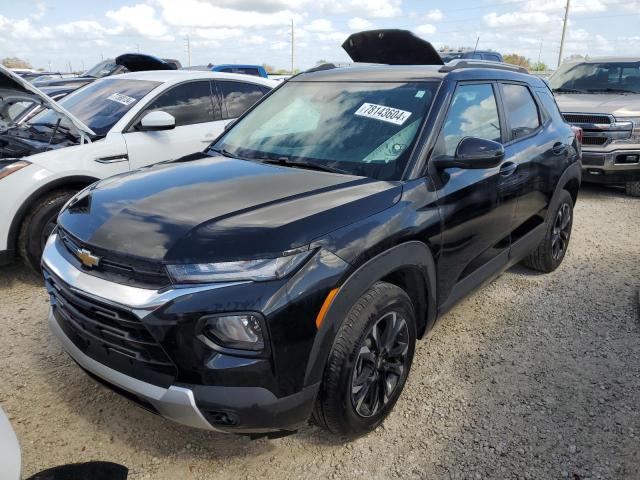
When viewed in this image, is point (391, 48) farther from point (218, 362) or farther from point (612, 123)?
point (612, 123)

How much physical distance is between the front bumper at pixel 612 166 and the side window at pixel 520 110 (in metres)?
4.00

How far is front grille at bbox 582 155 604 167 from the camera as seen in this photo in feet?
23.7

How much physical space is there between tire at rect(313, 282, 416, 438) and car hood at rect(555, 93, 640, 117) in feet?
20.9

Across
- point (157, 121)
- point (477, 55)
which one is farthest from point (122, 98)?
point (477, 55)

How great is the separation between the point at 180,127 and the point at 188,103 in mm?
309

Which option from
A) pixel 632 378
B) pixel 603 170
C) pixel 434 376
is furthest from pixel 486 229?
pixel 603 170

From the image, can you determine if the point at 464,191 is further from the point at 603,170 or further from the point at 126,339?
the point at 603,170

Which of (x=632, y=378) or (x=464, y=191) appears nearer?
(x=464, y=191)

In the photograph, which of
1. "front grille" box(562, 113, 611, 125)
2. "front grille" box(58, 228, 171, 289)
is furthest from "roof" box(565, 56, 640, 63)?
"front grille" box(58, 228, 171, 289)

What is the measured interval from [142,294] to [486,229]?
82.4 inches

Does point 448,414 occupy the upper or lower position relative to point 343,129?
lower

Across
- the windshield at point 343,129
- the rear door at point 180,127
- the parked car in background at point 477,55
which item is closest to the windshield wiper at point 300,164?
the windshield at point 343,129

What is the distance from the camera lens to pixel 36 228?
13.1 feet

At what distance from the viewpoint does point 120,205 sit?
2352 mm
